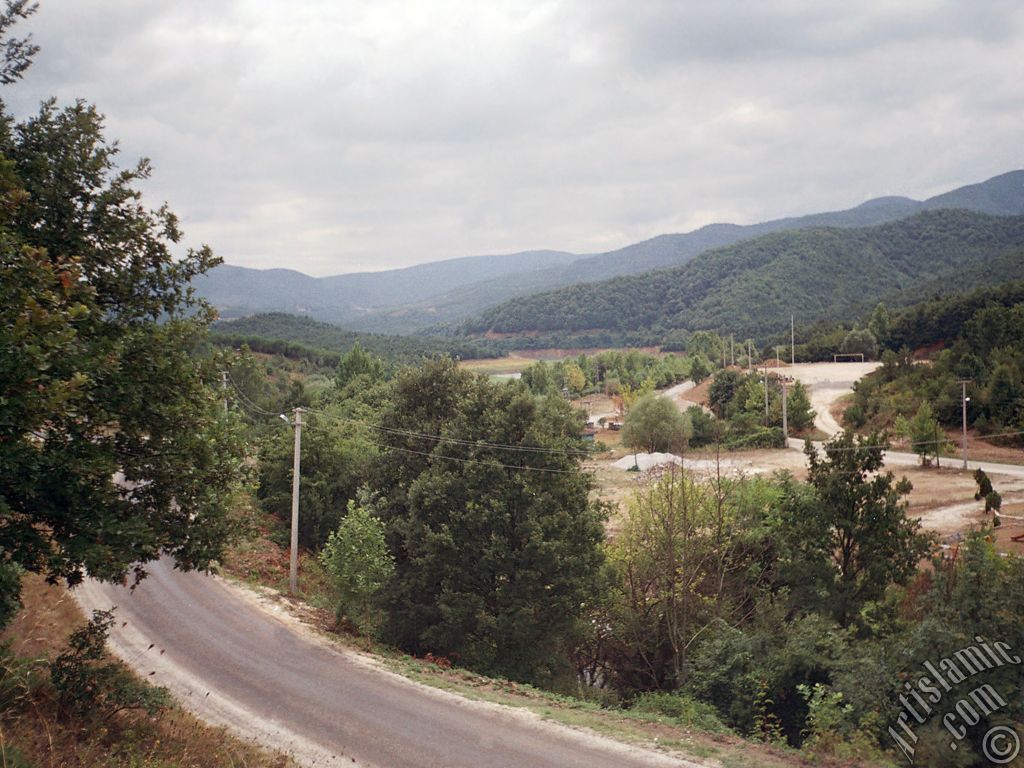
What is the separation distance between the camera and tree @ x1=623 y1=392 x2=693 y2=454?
2456 inches

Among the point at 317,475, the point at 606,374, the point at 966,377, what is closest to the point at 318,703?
the point at 317,475

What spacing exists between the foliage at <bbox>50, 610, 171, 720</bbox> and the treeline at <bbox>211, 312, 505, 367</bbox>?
110 meters

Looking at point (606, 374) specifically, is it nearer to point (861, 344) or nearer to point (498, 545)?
point (861, 344)

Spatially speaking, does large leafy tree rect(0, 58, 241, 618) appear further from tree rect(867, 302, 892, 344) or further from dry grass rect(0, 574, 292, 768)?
tree rect(867, 302, 892, 344)

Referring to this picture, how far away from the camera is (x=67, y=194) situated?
400 inches

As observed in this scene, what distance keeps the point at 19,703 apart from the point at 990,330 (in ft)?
258

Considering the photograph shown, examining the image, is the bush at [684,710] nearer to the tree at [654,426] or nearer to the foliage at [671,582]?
the foliage at [671,582]

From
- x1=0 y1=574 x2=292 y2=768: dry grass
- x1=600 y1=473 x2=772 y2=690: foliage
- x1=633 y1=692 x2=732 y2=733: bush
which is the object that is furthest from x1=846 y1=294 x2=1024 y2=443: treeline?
x1=0 y1=574 x2=292 y2=768: dry grass

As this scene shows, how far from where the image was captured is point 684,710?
1692cm

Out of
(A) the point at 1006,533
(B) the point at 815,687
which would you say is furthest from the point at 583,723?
(A) the point at 1006,533

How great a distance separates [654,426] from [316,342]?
109552mm

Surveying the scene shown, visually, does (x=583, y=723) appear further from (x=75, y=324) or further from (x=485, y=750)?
(x=75, y=324)

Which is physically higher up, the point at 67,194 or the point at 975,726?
the point at 67,194

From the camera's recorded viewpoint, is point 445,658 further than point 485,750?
Yes
